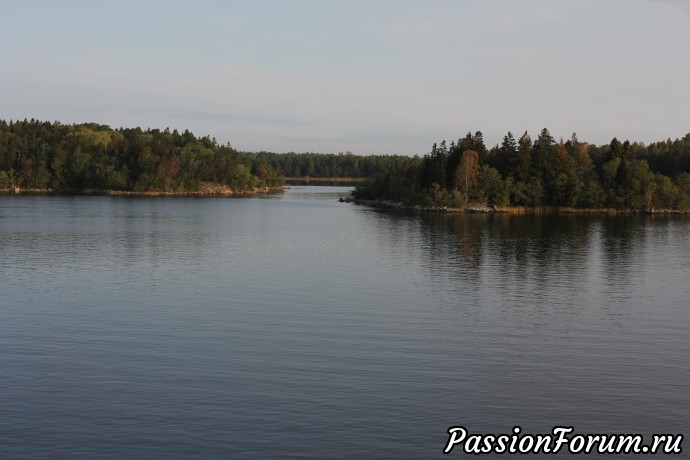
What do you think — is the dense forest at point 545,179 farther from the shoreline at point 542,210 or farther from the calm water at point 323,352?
the calm water at point 323,352

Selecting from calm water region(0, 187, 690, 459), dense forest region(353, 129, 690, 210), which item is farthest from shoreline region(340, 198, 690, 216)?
calm water region(0, 187, 690, 459)

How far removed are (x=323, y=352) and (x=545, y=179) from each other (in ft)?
512

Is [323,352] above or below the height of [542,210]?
below

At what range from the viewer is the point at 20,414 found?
77.2 ft

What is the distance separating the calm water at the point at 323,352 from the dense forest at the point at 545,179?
10301 centimetres

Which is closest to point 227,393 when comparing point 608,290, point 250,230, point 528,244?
point 608,290

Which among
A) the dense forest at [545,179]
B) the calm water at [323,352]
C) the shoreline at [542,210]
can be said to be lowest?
the calm water at [323,352]

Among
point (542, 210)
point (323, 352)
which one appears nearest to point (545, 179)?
point (542, 210)

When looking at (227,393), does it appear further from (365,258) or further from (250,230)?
(250,230)

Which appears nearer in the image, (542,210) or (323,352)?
(323,352)

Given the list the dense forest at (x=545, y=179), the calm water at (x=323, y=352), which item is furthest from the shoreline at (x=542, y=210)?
the calm water at (x=323, y=352)

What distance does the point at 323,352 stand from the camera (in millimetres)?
32469

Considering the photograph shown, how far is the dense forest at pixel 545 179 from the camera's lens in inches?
6880

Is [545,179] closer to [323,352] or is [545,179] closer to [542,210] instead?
[542,210]
